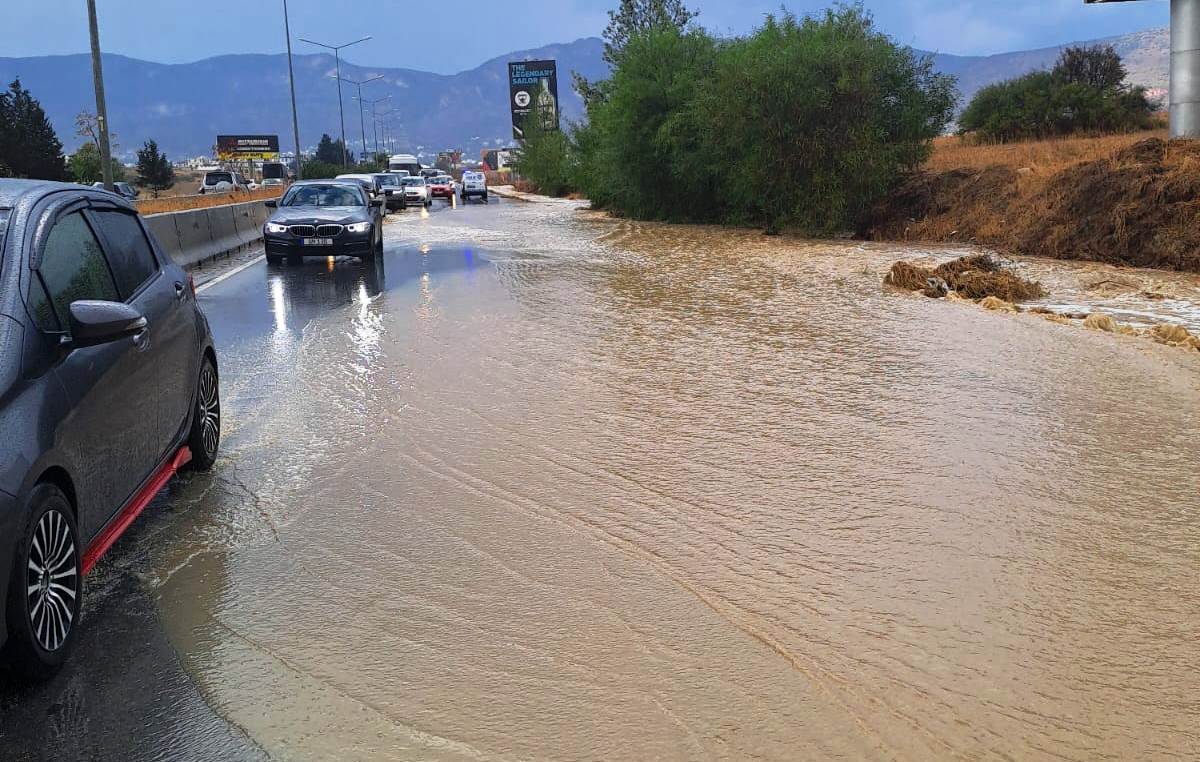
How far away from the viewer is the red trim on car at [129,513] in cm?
470

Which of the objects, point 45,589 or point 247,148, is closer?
point 45,589

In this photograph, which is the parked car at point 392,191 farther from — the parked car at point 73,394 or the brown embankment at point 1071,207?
the parked car at point 73,394

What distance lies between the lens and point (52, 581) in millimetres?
4191

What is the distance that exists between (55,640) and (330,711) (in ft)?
3.63

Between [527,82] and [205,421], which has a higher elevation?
[527,82]

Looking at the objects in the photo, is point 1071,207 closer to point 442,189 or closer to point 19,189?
point 19,189

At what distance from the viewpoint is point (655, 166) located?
122ft

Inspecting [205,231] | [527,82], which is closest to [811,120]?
[205,231]

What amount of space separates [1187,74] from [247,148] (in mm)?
113320

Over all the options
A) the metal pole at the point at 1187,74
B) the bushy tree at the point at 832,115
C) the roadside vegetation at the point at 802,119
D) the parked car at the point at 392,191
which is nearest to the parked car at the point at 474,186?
the parked car at the point at 392,191

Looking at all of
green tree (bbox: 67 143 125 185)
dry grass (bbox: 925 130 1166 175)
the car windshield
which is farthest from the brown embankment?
green tree (bbox: 67 143 125 185)

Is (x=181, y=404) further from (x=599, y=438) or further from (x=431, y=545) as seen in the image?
(x=599, y=438)

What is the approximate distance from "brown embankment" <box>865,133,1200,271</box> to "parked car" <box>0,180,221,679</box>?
1792 centimetres

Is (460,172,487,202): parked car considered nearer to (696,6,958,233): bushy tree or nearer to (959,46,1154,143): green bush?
(959,46,1154,143): green bush
